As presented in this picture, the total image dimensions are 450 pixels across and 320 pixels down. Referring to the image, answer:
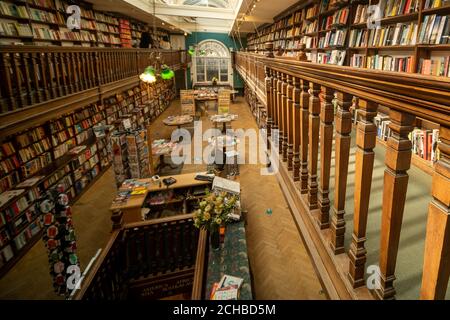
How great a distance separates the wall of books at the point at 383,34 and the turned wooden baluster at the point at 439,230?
7.73 ft

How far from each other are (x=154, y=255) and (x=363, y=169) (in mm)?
3298

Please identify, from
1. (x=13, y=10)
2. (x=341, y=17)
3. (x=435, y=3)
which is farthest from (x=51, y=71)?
(x=435, y=3)

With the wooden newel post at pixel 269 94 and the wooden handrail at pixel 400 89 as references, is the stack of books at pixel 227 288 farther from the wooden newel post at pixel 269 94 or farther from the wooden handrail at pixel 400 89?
the wooden handrail at pixel 400 89

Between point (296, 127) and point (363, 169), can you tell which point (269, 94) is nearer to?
point (296, 127)

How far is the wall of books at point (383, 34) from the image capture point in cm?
300

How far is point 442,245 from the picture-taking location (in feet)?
2.28

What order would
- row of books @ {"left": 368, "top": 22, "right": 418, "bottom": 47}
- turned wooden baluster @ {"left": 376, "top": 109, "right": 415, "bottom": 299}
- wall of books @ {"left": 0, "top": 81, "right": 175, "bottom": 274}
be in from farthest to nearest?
wall of books @ {"left": 0, "top": 81, "right": 175, "bottom": 274} → row of books @ {"left": 368, "top": 22, "right": 418, "bottom": 47} → turned wooden baluster @ {"left": 376, "top": 109, "right": 415, "bottom": 299}

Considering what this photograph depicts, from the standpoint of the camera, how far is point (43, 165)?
194 inches

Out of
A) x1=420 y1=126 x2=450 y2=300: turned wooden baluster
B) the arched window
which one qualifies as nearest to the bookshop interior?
x1=420 y1=126 x2=450 y2=300: turned wooden baluster

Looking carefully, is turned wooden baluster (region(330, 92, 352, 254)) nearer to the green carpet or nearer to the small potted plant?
the green carpet

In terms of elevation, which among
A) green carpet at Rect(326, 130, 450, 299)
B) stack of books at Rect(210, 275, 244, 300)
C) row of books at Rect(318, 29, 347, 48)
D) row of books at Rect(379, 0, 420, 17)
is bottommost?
stack of books at Rect(210, 275, 244, 300)

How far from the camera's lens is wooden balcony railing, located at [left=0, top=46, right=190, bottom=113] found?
316 centimetres

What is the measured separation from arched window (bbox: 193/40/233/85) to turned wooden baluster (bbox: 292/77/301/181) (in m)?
17.2
